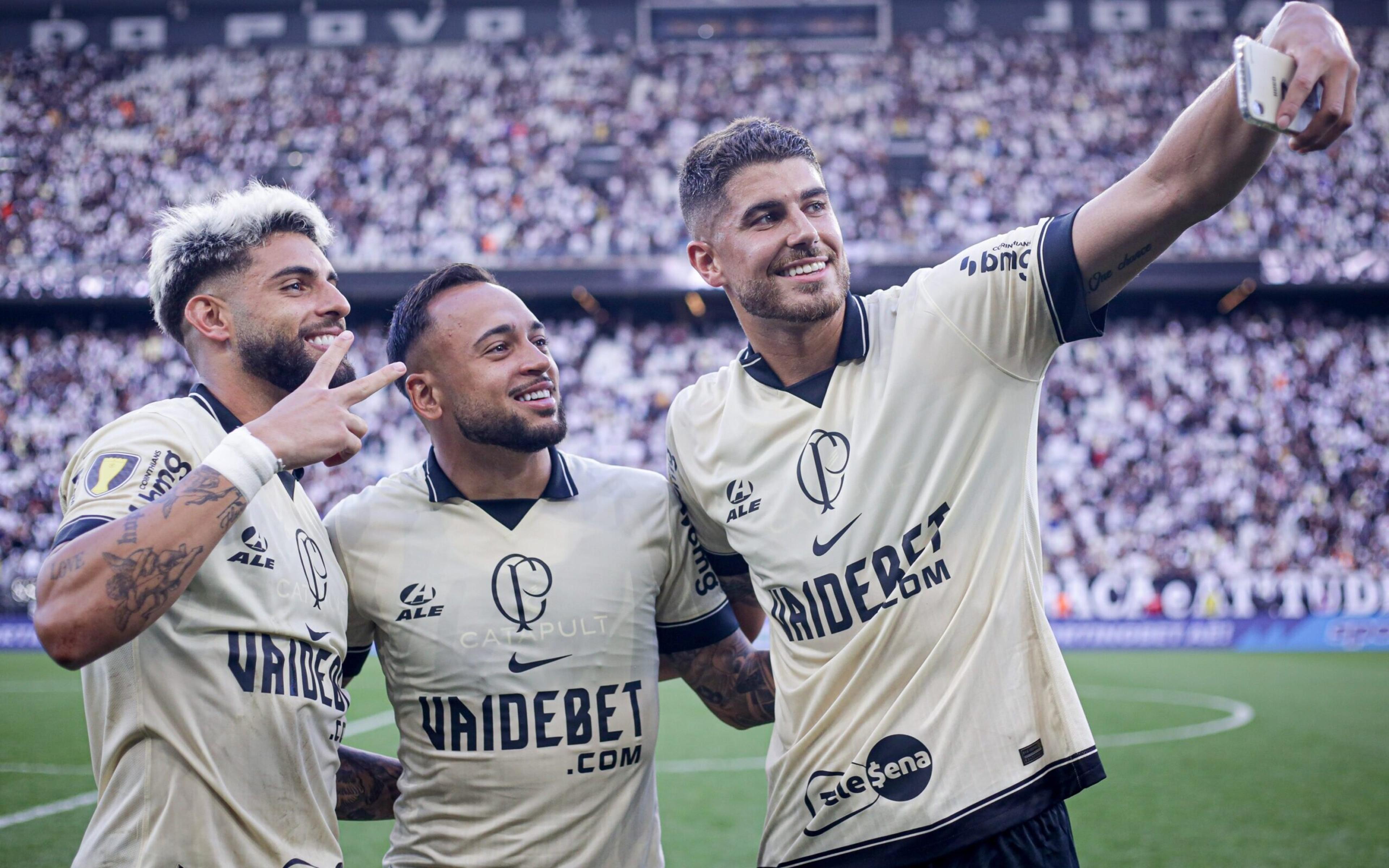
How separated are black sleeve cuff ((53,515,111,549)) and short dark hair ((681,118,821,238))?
1.63 m

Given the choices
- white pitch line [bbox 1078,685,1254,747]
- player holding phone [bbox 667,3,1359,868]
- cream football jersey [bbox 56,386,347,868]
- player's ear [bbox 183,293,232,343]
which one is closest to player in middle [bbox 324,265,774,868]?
cream football jersey [bbox 56,386,347,868]

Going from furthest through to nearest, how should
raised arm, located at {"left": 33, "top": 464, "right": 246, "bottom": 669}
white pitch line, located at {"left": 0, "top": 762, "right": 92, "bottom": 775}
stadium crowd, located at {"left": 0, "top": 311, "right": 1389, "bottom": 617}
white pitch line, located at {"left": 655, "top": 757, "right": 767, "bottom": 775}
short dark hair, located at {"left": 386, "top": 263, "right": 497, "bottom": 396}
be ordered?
stadium crowd, located at {"left": 0, "top": 311, "right": 1389, "bottom": 617}, white pitch line, located at {"left": 655, "top": 757, "right": 767, "bottom": 775}, white pitch line, located at {"left": 0, "top": 762, "right": 92, "bottom": 775}, short dark hair, located at {"left": 386, "top": 263, "right": 497, "bottom": 396}, raised arm, located at {"left": 33, "top": 464, "right": 246, "bottom": 669}

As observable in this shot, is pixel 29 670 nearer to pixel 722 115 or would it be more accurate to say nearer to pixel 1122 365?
Result: pixel 722 115

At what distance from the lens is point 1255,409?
22.8 m

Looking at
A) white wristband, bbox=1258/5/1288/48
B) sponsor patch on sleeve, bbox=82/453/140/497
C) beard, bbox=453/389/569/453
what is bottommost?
sponsor patch on sleeve, bbox=82/453/140/497

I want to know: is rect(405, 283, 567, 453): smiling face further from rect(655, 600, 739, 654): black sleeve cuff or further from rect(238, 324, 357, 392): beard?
rect(655, 600, 739, 654): black sleeve cuff

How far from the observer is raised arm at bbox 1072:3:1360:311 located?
200 centimetres

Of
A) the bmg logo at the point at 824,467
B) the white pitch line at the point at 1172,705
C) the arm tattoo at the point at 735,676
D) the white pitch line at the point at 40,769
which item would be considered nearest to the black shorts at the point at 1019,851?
the bmg logo at the point at 824,467

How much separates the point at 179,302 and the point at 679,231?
2139 centimetres

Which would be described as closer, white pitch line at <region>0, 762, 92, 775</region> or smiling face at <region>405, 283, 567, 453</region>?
smiling face at <region>405, 283, 567, 453</region>

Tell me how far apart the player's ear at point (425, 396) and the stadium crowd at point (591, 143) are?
64.9 ft

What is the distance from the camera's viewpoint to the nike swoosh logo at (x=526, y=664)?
9.95 ft

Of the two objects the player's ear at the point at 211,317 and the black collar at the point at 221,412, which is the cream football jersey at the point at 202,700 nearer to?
the black collar at the point at 221,412

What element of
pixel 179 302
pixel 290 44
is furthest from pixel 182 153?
pixel 179 302
